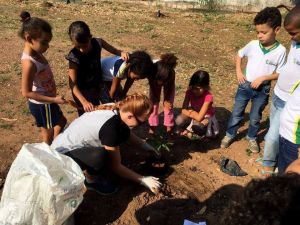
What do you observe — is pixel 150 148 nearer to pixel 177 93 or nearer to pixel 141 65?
pixel 141 65

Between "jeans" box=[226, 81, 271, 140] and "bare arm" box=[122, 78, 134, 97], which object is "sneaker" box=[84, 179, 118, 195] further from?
"jeans" box=[226, 81, 271, 140]

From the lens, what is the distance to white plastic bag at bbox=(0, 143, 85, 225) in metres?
2.35

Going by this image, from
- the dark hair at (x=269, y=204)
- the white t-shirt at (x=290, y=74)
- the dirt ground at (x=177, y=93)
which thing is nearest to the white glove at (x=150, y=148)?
the dirt ground at (x=177, y=93)

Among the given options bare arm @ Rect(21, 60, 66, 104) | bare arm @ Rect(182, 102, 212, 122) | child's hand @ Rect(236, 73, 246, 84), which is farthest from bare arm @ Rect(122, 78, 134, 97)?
child's hand @ Rect(236, 73, 246, 84)

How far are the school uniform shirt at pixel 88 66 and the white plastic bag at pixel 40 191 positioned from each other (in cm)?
133

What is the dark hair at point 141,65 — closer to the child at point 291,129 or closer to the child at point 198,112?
the child at point 198,112

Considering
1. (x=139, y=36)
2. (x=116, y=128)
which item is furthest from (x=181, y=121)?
(x=139, y=36)

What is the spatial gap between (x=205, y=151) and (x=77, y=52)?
180cm

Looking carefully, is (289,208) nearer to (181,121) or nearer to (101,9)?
(181,121)

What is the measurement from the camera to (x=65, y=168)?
8.07ft

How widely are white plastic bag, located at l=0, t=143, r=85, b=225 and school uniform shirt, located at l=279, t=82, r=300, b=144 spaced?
154cm

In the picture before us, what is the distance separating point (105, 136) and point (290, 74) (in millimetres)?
1697

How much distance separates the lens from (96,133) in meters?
2.98

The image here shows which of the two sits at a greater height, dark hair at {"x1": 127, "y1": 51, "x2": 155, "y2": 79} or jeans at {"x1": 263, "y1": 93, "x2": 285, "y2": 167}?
dark hair at {"x1": 127, "y1": 51, "x2": 155, "y2": 79}
